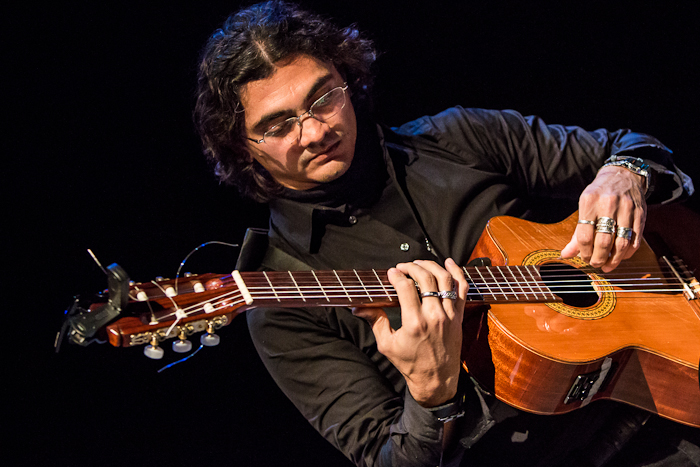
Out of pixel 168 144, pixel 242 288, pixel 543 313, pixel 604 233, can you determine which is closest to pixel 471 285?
pixel 543 313

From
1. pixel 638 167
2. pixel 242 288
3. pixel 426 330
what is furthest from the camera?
pixel 638 167

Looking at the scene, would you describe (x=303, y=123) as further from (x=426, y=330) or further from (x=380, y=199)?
(x=426, y=330)

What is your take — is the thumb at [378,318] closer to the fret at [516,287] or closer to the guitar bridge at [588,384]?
the fret at [516,287]

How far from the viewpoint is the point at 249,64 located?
6.48ft

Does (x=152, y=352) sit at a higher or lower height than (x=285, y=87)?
lower

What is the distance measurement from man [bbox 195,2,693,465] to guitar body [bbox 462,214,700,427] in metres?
0.15

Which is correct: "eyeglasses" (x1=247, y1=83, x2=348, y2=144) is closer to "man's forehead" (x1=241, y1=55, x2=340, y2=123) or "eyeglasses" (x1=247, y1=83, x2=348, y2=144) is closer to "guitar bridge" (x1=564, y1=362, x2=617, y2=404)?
"man's forehead" (x1=241, y1=55, x2=340, y2=123)

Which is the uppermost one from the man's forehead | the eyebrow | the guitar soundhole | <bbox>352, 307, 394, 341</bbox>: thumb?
the man's forehead

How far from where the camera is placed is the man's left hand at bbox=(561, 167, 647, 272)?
1.81m

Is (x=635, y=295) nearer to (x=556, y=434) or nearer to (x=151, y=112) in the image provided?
(x=556, y=434)

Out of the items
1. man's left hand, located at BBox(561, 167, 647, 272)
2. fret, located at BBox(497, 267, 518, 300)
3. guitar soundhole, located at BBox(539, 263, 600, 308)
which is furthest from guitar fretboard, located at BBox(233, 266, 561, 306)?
man's left hand, located at BBox(561, 167, 647, 272)

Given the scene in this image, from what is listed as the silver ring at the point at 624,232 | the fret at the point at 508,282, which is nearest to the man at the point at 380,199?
the silver ring at the point at 624,232

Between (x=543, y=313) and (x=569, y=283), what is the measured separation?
0.28m

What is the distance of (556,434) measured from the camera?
6.68ft
